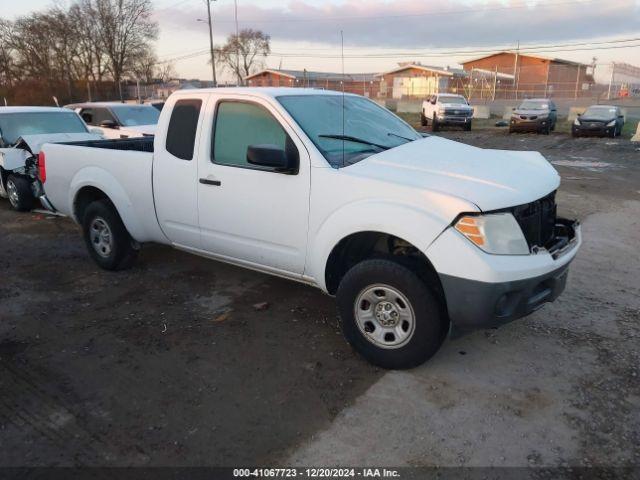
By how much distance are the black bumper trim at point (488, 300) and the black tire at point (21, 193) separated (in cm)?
791

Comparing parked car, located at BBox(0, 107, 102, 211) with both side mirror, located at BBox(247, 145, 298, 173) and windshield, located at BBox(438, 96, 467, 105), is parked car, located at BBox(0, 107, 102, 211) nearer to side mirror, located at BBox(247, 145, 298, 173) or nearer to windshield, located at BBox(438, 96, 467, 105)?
side mirror, located at BBox(247, 145, 298, 173)

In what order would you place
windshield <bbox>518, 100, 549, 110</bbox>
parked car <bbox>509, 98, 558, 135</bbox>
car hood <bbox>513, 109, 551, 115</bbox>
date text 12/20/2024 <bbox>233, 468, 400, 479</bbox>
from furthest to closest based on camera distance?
windshield <bbox>518, 100, 549, 110</bbox>, car hood <bbox>513, 109, 551, 115</bbox>, parked car <bbox>509, 98, 558, 135</bbox>, date text 12/20/2024 <bbox>233, 468, 400, 479</bbox>

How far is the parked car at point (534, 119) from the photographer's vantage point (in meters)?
22.6

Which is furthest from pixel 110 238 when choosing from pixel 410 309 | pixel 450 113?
pixel 450 113

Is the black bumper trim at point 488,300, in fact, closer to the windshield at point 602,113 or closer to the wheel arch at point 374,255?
the wheel arch at point 374,255

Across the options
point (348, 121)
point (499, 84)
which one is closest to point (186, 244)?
point (348, 121)

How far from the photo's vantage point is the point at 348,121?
4.30 m

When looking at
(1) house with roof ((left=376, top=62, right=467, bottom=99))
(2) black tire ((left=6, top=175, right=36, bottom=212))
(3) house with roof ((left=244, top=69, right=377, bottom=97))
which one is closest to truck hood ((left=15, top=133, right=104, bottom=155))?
(2) black tire ((left=6, top=175, right=36, bottom=212))

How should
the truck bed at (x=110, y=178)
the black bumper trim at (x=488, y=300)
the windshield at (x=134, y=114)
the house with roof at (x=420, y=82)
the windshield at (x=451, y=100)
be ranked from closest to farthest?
the black bumper trim at (x=488, y=300) < the truck bed at (x=110, y=178) < the windshield at (x=134, y=114) < the windshield at (x=451, y=100) < the house with roof at (x=420, y=82)

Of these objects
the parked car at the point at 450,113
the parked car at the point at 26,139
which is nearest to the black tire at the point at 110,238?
the parked car at the point at 26,139

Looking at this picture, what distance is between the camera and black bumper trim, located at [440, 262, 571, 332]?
308 centimetres

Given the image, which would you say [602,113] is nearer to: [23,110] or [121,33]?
[23,110]

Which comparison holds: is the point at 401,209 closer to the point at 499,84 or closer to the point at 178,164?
the point at 178,164

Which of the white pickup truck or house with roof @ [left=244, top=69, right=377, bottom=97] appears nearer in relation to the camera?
the white pickup truck
